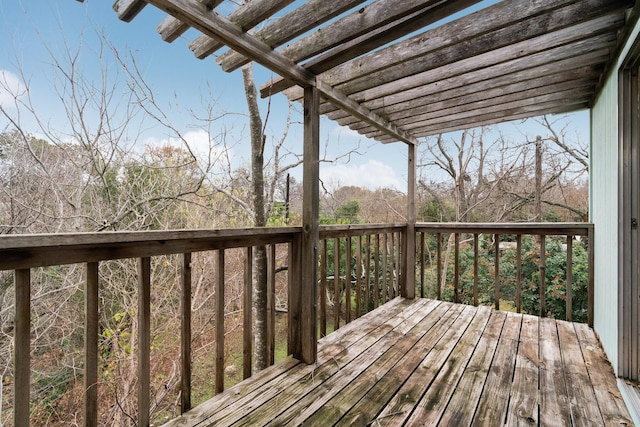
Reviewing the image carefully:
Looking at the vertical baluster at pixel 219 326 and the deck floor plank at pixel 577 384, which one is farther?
the vertical baluster at pixel 219 326

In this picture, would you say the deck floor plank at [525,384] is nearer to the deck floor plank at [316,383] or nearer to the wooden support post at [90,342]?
the deck floor plank at [316,383]

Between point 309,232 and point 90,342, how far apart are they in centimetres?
131

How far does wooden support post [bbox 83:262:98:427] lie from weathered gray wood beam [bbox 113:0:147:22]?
1.20m

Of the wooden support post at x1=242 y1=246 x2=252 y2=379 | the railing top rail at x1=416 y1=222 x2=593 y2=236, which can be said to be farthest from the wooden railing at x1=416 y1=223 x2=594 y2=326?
the wooden support post at x1=242 y1=246 x2=252 y2=379

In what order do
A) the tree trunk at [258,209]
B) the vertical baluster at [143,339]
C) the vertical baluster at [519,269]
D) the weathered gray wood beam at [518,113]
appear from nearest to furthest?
the vertical baluster at [143,339], the weathered gray wood beam at [518,113], the vertical baluster at [519,269], the tree trunk at [258,209]

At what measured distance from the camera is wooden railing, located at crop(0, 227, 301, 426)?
1.03m

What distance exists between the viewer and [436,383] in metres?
1.82

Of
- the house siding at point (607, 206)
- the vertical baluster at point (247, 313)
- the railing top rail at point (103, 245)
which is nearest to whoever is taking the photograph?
the railing top rail at point (103, 245)

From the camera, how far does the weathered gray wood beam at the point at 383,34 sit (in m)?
1.50

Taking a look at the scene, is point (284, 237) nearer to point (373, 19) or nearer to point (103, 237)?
point (103, 237)

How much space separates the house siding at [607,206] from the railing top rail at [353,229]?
1771 mm

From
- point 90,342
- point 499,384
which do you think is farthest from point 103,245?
point 499,384

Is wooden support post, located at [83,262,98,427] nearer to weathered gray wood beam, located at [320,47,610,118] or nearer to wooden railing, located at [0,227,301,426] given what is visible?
wooden railing, located at [0,227,301,426]

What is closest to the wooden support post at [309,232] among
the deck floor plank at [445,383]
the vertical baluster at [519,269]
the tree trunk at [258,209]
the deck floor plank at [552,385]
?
the deck floor plank at [445,383]
